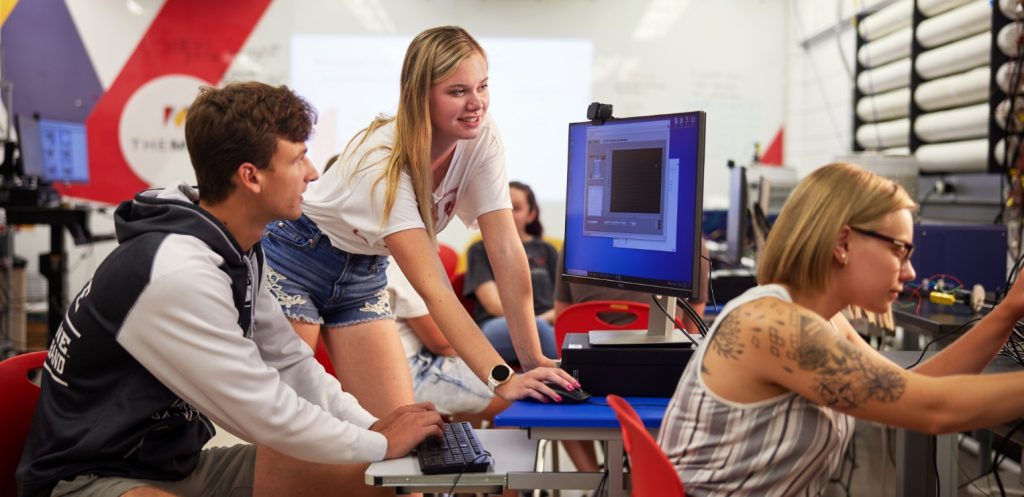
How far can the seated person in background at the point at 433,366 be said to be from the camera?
9.72 ft

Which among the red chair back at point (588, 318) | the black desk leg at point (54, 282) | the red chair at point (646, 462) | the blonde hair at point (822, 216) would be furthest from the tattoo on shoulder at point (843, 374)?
the black desk leg at point (54, 282)

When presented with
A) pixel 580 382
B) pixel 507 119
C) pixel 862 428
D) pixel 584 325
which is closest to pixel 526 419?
pixel 580 382

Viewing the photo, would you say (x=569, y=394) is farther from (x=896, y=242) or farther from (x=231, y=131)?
(x=231, y=131)

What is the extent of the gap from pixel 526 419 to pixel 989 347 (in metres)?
0.76

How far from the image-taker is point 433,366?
10.00 feet

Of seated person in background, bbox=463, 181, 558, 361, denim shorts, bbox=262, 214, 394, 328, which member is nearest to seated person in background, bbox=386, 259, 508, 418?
seated person in background, bbox=463, 181, 558, 361

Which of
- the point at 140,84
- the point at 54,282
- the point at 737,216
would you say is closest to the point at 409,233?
the point at 737,216

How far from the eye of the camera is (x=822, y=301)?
4.60ft

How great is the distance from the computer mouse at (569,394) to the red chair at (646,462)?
1.16 ft

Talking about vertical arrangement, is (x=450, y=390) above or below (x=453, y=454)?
below

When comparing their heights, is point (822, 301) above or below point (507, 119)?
below

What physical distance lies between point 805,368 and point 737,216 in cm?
306

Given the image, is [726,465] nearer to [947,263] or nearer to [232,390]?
[232,390]

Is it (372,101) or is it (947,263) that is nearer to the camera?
(947,263)
